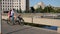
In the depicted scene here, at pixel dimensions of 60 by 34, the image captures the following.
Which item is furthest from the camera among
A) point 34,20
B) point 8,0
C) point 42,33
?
point 8,0

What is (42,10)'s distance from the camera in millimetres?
17156

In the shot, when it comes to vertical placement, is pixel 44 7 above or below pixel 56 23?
above

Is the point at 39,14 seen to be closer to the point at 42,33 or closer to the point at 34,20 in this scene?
the point at 34,20

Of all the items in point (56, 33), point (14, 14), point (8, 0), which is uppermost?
point (8, 0)

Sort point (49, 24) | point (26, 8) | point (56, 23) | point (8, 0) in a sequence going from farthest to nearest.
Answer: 1. point (26, 8)
2. point (8, 0)
3. point (49, 24)
4. point (56, 23)

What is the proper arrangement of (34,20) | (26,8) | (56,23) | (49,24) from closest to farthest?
(56,23)
(49,24)
(34,20)
(26,8)

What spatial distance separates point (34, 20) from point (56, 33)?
16.5 feet

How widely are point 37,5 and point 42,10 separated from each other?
0.68 meters

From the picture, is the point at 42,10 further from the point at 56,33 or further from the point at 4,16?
the point at 56,33

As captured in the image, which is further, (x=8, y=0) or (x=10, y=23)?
(x=8, y=0)

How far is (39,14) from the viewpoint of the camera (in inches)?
658

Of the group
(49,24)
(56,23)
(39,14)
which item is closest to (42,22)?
(49,24)

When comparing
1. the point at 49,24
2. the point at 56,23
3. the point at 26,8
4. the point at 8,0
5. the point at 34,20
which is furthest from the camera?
the point at 26,8

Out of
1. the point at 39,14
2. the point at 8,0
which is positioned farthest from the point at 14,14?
the point at 39,14
